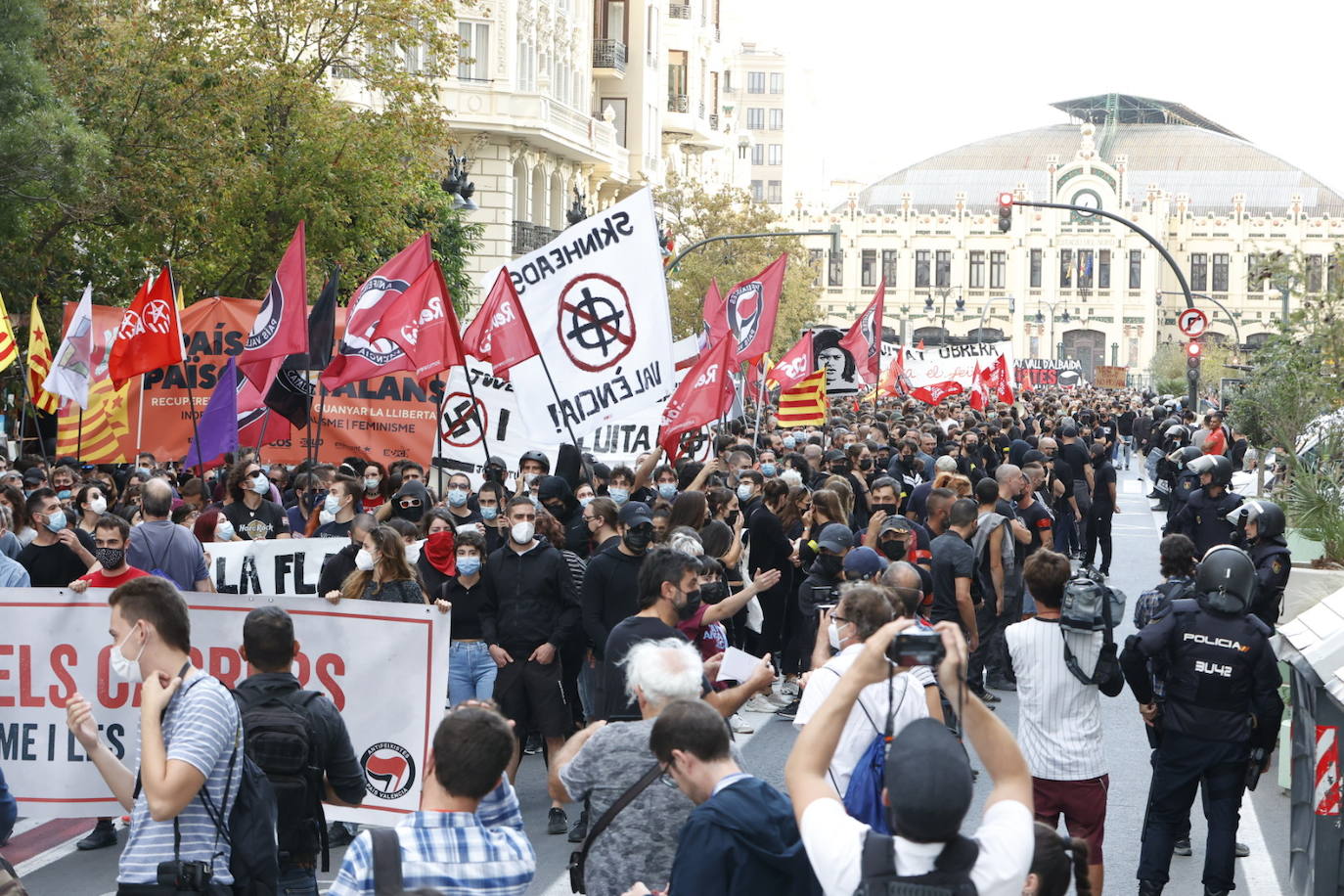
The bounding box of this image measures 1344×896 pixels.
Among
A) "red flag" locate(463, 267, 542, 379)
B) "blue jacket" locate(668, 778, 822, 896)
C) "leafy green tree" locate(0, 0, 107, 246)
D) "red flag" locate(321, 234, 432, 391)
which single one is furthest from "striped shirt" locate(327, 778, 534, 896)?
"leafy green tree" locate(0, 0, 107, 246)

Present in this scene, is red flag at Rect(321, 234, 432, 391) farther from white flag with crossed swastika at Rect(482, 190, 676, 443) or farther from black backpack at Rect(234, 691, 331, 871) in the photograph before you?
black backpack at Rect(234, 691, 331, 871)

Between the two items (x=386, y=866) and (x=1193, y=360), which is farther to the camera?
(x=1193, y=360)

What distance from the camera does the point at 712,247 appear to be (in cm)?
5250

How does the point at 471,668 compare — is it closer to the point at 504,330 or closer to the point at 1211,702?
the point at 1211,702

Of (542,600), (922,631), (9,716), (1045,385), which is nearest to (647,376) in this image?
(542,600)

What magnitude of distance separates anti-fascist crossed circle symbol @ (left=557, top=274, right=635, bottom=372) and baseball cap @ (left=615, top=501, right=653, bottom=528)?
9.76 feet

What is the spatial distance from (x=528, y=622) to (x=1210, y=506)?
652 centimetres

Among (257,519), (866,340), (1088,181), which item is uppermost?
(1088,181)

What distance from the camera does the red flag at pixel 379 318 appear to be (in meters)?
13.4

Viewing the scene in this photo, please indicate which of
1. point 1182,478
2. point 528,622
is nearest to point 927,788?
point 528,622

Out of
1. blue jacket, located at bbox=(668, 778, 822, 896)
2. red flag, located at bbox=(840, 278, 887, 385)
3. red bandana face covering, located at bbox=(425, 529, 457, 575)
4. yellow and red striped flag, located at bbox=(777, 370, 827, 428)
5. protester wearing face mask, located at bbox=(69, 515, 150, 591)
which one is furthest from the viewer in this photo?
red flag, located at bbox=(840, 278, 887, 385)

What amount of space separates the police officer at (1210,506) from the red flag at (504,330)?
5166 millimetres

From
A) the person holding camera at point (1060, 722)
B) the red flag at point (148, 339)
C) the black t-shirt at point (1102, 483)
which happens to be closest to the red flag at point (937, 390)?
the black t-shirt at point (1102, 483)

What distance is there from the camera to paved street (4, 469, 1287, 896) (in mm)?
8117
